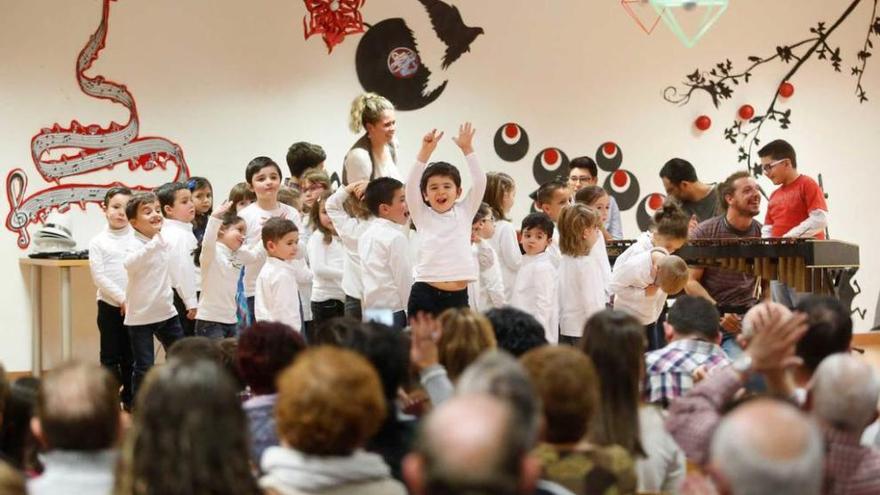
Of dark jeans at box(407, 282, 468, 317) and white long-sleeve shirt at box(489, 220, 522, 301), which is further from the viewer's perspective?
white long-sleeve shirt at box(489, 220, 522, 301)

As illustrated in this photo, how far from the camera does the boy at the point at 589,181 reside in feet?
26.0

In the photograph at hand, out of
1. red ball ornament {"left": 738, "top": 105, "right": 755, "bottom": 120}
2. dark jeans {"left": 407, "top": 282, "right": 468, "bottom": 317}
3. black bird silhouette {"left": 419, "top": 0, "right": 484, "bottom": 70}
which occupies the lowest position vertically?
dark jeans {"left": 407, "top": 282, "right": 468, "bottom": 317}

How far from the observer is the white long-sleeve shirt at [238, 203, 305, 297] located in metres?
6.14

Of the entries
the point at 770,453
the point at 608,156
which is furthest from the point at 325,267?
the point at 770,453

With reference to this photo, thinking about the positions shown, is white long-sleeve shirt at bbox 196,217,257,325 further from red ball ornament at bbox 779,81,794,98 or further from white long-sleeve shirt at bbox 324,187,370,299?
red ball ornament at bbox 779,81,794,98

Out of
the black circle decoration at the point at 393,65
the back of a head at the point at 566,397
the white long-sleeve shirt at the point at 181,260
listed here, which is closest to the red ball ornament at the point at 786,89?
the black circle decoration at the point at 393,65

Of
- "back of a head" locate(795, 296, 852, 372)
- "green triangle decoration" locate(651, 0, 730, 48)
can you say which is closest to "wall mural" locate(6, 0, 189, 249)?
"green triangle decoration" locate(651, 0, 730, 48)

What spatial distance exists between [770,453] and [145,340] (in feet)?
15.1

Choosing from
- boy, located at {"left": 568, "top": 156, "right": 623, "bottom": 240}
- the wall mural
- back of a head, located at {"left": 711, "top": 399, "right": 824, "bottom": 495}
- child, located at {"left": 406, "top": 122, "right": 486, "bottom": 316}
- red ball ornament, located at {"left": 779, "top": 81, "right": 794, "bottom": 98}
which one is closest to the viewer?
back of a head, located at {"left": 711, "top": 399, "right": 824, "bottom": 495}

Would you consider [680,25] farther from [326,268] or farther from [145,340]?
[145,340]

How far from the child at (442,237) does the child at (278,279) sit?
2.10 feet

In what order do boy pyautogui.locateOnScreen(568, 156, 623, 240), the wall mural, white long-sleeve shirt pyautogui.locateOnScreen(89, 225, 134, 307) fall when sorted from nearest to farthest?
white long-sleeve shirt pyautogui.locateOnScreen(89, 225, 134, 307)
the wall mural
boy pyautogui.locateOnScreen(568, 156, 623, 240)

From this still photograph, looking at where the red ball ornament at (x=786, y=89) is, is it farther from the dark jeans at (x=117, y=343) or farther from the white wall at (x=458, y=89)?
the dark jeans at (x=117, y=343)

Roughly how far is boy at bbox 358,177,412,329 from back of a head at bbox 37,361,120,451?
3242 millimetres
